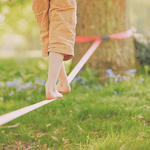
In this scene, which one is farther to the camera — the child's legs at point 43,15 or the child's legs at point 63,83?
the child's legs at point 63,83

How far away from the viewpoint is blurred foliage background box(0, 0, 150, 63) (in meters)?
5.62

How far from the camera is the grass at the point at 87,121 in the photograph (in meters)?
1.62

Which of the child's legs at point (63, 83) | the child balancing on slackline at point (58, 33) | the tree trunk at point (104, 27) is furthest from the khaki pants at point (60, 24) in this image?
the tree trunk at point (104, 27)

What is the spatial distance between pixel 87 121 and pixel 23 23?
301 inches

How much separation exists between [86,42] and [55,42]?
1896 mm

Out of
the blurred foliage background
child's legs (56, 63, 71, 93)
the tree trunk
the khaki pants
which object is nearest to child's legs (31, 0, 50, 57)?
the khaki pants

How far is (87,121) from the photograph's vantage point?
6.73 ft

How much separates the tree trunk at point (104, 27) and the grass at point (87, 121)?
42 centimetres

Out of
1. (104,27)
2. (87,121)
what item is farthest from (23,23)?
(87,121)

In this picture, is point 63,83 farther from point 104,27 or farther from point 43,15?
point 104,27

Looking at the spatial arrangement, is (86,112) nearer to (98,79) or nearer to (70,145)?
(70,145)

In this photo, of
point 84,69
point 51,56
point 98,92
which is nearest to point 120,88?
point 98,92

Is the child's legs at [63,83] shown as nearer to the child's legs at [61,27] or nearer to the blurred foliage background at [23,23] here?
the child's legs at [61,27]

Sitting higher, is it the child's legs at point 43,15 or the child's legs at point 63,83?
the child's legs at point 43,15
